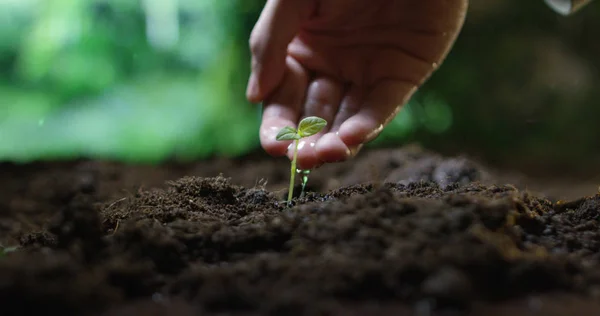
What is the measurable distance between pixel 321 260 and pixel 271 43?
984mm

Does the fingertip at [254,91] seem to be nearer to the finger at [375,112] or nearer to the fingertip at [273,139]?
the fingertip at [273,139]

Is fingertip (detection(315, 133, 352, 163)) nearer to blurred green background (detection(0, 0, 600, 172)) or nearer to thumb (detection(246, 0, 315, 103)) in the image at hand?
thumb (detection(246, 0, 315, 103))

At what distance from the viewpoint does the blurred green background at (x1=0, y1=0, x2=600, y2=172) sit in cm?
335

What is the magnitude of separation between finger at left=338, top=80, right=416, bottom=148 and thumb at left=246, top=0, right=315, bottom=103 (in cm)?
31

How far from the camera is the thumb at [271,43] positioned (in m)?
1.67

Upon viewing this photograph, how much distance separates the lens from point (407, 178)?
7.46 feet

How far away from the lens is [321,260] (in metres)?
0.86

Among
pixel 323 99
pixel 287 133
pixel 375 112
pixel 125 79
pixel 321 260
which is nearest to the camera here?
pixel 321 260

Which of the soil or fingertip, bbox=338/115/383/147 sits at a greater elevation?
fingertip, bbox=338/115/383/147

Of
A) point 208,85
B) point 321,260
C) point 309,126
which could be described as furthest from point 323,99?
point 208,85

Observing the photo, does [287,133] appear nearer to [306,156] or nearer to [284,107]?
[306,156]

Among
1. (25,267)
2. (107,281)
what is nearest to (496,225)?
(107,281)

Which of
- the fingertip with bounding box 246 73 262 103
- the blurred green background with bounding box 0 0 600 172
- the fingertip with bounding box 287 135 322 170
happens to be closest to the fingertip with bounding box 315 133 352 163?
the fingertip with bounding box 287 135 322 170

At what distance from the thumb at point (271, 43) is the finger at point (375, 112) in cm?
31
